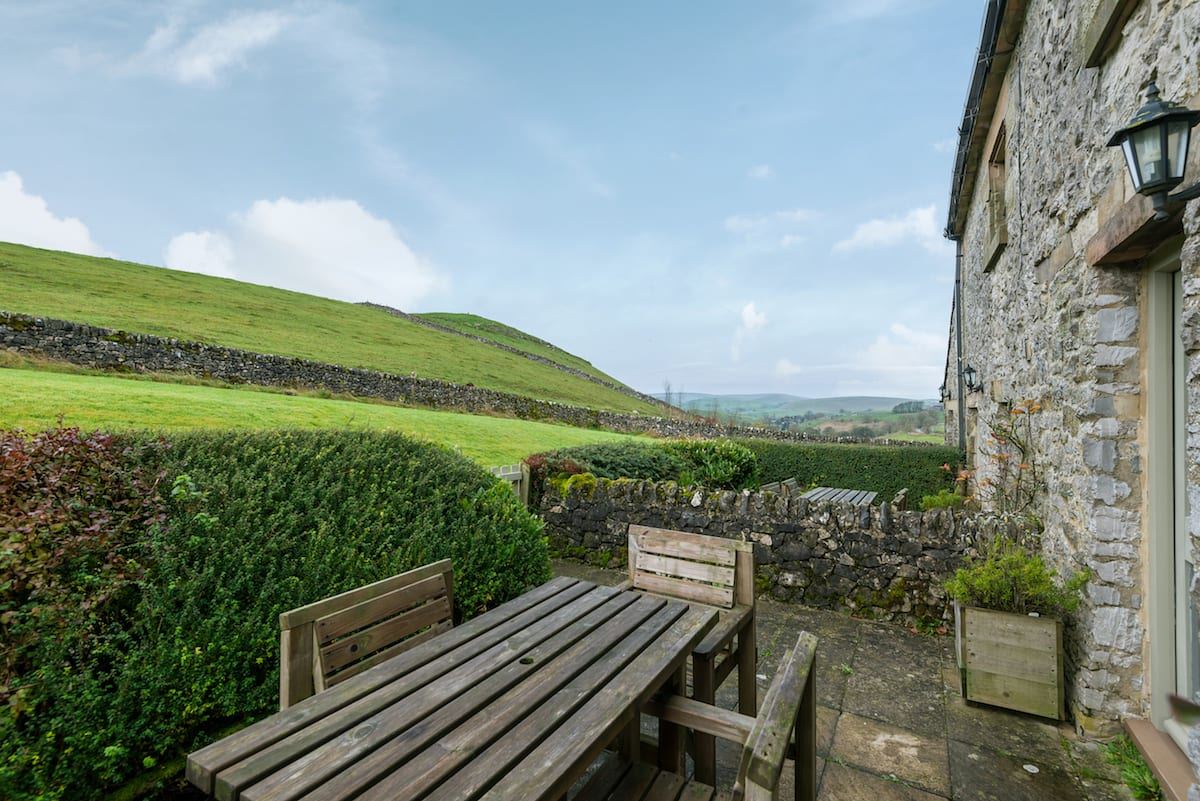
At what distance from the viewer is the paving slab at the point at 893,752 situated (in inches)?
110

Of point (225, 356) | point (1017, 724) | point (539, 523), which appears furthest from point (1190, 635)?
point (225, 356)

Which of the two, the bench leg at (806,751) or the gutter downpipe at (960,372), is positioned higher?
the gutter downpipe at (960,372)

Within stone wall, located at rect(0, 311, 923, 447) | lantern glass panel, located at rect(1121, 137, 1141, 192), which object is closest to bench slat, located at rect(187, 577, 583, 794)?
lantern glass panel, located at rect(1121, 137, 1141, 192)

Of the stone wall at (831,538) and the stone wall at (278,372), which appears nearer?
the stone wall at (831,538)

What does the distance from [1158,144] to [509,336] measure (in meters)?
59.6

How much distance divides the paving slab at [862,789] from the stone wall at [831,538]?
255 centimetres

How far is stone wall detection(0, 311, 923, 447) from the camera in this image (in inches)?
480

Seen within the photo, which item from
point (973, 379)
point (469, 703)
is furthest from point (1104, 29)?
point (973, 379)

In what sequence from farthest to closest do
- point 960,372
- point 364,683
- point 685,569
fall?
point 960,372 → point 685,569 → point 364,683

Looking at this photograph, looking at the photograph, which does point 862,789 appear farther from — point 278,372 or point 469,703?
point 278,372

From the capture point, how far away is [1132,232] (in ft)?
8.18

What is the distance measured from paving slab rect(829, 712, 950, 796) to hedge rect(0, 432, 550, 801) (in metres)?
2.66

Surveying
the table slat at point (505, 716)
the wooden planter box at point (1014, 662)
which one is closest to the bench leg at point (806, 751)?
the table slat at point (505, 716)

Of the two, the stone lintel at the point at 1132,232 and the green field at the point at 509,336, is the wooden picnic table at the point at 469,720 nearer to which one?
the stone lintel at the point at 1132,232
